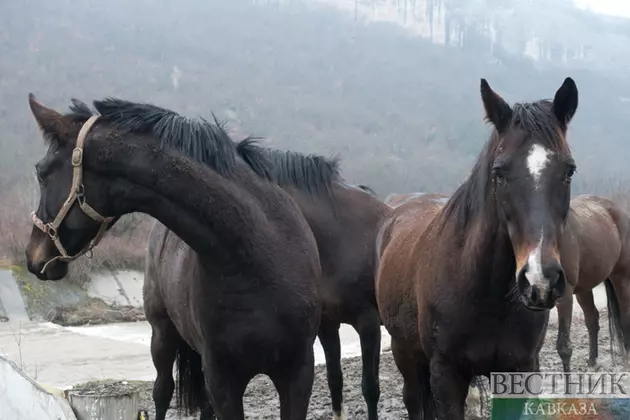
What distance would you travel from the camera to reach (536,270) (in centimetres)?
258

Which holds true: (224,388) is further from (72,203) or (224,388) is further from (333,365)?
(333,365)

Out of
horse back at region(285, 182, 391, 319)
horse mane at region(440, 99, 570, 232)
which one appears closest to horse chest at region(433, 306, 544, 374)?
horse mane at region(440, 99, 570, 232)

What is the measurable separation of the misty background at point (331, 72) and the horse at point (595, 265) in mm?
40213

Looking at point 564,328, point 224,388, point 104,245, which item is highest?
point 224,388

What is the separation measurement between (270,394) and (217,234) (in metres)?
3.85

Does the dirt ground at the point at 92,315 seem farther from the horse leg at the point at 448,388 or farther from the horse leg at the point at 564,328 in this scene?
the horse leg at the point at 448,388

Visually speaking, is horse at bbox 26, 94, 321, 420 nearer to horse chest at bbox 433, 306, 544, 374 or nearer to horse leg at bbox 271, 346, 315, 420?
horse leg at bbox 271, 346, 315, 420

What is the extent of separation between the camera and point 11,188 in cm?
3438

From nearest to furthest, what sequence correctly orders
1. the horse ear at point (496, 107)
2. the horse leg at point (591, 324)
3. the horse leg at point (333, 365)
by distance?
the horse ear at point (496, 107) → the horse leg at point (333, 365) → the horse leg at point (591, 324)

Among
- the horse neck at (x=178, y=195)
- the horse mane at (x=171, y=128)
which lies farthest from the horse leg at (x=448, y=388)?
the horse mane at (x=171, y=128)

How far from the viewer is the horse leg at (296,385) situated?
136 inches

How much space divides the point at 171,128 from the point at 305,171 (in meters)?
1.88

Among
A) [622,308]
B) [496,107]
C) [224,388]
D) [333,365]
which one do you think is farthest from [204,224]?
[622,308]

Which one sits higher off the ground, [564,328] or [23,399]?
[23,399]
